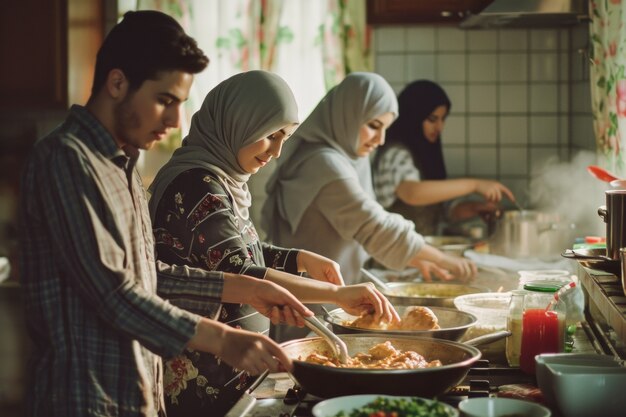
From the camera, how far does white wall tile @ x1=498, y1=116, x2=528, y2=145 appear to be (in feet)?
17.2

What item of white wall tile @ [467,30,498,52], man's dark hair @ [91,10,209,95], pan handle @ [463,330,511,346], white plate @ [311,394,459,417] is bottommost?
pan handle @ [463,330,511,346]

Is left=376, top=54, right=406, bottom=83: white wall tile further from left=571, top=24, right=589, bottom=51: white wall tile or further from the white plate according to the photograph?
the white plate

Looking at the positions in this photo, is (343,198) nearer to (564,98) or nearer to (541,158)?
(541,158)

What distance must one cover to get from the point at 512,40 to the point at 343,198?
7.12 ft

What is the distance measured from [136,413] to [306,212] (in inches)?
79.1

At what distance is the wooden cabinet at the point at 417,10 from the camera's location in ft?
16.2

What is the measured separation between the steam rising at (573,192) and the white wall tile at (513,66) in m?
0.56

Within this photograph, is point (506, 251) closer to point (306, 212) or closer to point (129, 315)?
point (306, 212)

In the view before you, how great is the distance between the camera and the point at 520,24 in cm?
477

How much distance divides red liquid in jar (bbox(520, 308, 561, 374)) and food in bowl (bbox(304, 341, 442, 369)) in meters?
0.31

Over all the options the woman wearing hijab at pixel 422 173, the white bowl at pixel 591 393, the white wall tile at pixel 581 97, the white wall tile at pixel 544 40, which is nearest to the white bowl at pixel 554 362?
the white bowl at pixel 591 393

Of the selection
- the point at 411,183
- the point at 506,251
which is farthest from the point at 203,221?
the point at 411,183

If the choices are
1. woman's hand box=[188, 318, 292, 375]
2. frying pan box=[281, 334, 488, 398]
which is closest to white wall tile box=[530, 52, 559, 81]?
frying pan box=[281, 334, 488, 398]

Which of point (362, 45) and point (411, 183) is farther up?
point (362, 45)
